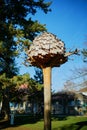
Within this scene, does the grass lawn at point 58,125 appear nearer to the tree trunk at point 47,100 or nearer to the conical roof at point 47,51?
the tree trunk at point 47,100

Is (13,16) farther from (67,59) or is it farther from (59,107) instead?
(59,107)

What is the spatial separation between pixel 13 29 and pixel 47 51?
14607mm

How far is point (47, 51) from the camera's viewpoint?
8.49m

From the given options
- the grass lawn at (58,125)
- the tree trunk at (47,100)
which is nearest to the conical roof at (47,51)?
the tree trunk at (47,100)

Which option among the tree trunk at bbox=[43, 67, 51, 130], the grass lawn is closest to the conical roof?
the tree trunk at bbox=[43, 67, 51, 130]

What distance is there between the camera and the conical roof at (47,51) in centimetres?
851

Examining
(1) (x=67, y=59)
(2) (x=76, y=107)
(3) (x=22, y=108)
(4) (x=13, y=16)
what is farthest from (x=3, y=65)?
(3) (x=22, y=108)

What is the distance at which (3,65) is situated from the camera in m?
23.8

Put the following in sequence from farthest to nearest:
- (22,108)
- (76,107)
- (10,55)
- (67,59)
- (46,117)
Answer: (22,108), (76,107), (10,55), (67,59), (46,117)

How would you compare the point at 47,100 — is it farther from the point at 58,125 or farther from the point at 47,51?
the point at 58,125

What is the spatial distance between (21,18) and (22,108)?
168 feet

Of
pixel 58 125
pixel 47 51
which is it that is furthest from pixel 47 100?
pixel 58 125

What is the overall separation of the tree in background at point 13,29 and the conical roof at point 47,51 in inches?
459

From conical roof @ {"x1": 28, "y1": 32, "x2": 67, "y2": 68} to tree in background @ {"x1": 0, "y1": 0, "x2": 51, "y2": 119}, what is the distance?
1167 centimetres
